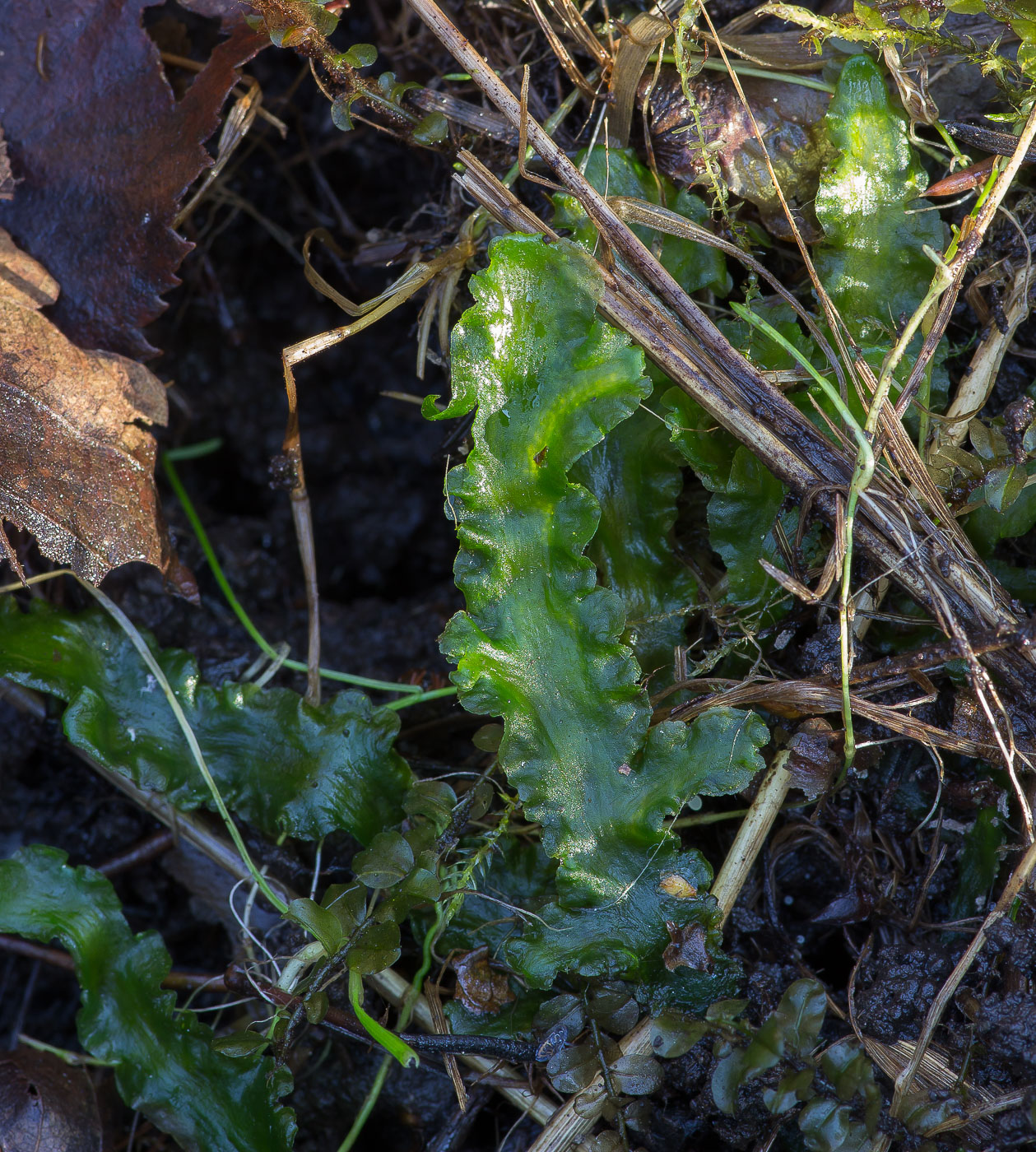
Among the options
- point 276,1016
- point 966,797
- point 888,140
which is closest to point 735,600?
point 966,797

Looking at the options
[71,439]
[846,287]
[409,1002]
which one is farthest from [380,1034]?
[846,287]

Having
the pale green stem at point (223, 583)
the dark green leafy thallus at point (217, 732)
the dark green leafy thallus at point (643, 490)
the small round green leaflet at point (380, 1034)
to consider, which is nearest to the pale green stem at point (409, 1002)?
the small round green leaflet at point (380, 1034)

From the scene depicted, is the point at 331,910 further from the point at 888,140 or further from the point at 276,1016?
the point at 888,140

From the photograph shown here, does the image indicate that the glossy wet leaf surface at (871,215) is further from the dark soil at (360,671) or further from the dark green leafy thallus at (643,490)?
the dark soil at (360,671)

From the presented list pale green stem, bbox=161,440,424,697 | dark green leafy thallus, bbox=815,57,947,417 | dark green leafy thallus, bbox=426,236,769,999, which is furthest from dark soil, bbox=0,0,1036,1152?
dark green leafy thallus, bbox=815,57,947,417

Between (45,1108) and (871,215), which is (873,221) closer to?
(871,215)
